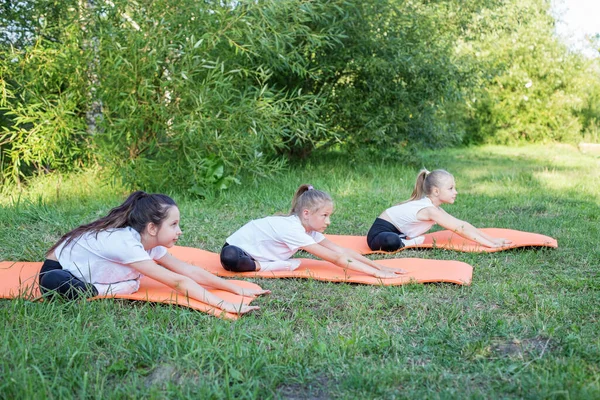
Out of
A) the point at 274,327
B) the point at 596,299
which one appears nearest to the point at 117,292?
the point at 274,327

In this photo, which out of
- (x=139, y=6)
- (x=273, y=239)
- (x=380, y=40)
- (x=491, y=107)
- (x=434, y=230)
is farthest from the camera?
(x=491, y=107)

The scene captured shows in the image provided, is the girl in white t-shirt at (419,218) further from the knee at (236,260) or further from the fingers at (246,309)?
the fingers at (246,309)

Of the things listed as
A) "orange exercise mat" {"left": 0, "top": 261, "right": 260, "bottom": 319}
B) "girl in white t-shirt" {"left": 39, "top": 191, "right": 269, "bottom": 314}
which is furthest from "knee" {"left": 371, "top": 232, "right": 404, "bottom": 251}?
"girl in white t-shirt" {"left": 39, "top": 191, "right": 269, "bottom": 314}

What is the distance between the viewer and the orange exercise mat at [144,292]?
335 cm

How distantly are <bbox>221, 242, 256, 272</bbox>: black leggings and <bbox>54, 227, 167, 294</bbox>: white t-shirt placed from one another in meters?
0.76

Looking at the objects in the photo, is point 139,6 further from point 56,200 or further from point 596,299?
point 596,299

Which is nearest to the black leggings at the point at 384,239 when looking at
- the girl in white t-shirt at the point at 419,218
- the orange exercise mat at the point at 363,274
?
the girl in white t-shirt at the point at 419,218

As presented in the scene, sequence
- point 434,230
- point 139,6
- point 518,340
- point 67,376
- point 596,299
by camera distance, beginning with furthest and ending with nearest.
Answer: point 139,6
point 434,230
point 596,299
point 518,340
point 67,376

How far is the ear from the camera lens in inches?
137

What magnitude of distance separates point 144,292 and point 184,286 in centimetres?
34

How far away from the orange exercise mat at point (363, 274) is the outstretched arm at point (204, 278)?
0.49 metres

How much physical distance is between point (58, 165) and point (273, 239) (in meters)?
4.24

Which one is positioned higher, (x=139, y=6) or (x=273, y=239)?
(x=139, y=6)

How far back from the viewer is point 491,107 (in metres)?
16.5
